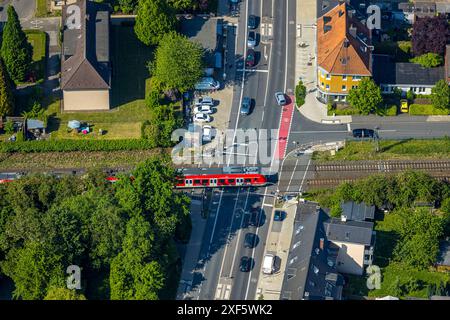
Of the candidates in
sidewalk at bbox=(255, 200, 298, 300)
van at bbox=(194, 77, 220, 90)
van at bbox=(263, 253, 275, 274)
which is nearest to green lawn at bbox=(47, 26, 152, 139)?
van at bbox=(194, 77, 220, 90)

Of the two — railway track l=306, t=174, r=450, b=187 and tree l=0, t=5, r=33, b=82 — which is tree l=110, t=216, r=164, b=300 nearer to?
railway track l=306, t=174, r=450, b=187

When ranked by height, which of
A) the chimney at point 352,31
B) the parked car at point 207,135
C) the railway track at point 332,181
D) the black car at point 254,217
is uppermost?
the chimney at point 352,31

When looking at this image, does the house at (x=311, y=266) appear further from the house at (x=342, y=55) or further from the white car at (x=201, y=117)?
the white car at (x=201, y=117)

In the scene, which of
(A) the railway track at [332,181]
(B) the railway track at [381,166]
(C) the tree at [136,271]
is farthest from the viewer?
(B) the railway track at [381,166]

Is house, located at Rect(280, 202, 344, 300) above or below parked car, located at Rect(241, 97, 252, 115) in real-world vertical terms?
below

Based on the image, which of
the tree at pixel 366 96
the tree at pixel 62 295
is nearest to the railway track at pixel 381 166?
the tree at pixel 366 96

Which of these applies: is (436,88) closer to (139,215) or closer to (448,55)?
(448,55)
